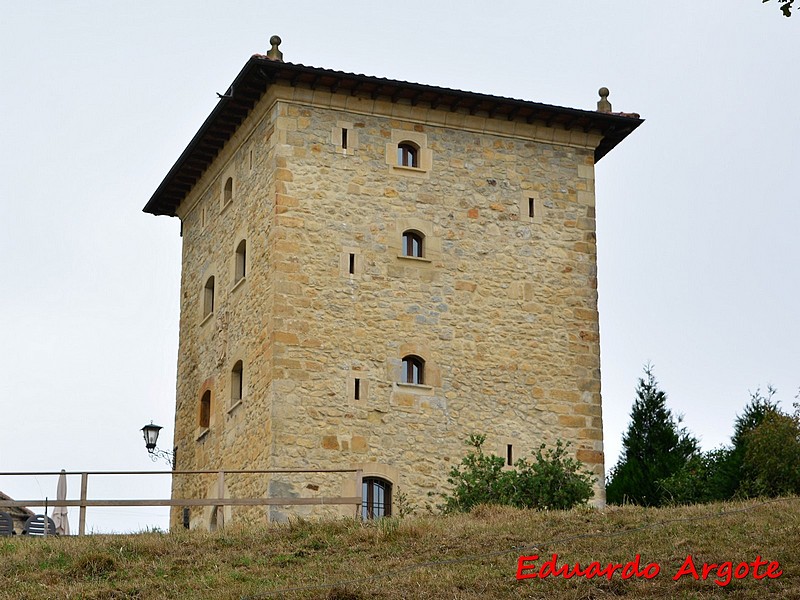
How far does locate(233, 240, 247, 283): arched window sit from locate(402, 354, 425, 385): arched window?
3849 millimetres

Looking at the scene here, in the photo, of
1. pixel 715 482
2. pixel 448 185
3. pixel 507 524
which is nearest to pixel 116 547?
pixel 507 524

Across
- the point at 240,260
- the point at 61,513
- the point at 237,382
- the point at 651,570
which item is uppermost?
the point at 240,260

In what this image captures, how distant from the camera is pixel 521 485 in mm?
25797

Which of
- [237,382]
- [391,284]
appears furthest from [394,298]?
[237,382]

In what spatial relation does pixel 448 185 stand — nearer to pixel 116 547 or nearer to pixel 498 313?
pixel 498 313

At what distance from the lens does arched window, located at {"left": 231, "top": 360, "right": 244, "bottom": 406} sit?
2952cm

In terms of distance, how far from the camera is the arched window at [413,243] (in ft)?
96.4

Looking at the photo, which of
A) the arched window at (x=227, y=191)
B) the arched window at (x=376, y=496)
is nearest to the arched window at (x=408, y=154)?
the arched window at (x=227, y=191)

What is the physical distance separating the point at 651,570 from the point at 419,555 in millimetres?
3197

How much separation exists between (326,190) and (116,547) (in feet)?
31.8

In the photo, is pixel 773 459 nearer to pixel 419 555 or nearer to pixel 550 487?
pixel 550 487

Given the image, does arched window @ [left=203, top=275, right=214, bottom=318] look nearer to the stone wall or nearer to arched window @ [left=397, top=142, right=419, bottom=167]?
the stone wall

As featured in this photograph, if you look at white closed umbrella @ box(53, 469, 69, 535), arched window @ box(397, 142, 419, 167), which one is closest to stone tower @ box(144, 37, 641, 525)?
arched window @ box(397, 142, 419, 167)

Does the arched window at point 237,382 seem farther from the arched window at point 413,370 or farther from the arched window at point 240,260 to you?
the arched window at point 413,370
